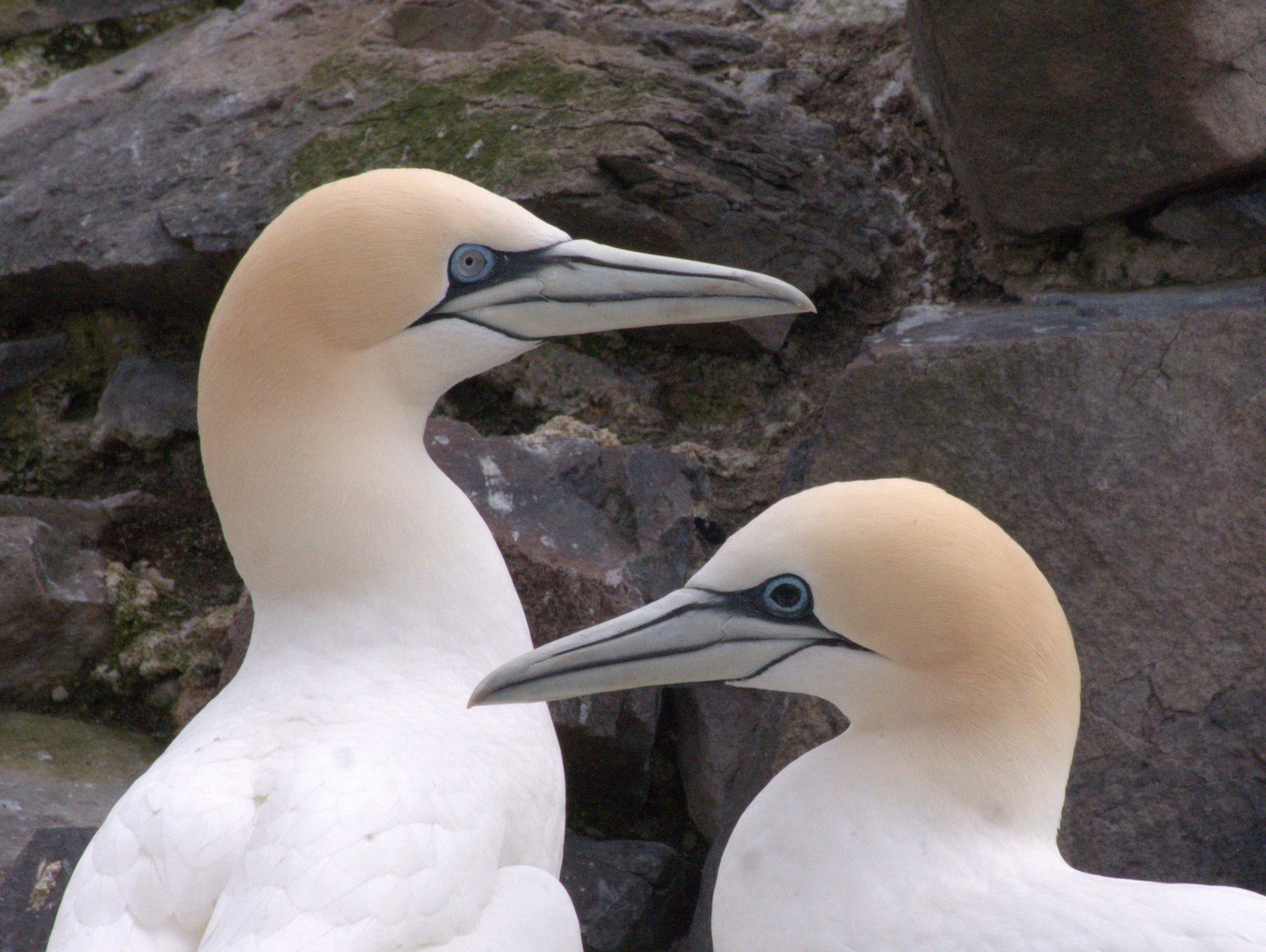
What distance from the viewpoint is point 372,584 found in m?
2.54

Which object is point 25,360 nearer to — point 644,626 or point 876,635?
point 644,626

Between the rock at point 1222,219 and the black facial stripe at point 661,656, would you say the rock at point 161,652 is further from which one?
the rock at point 1222,219

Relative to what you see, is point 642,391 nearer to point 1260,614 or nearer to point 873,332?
point 873,332

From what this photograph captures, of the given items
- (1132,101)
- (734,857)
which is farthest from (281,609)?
(1132,101)

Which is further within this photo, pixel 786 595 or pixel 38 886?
pixel 38 886

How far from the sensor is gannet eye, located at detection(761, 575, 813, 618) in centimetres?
214

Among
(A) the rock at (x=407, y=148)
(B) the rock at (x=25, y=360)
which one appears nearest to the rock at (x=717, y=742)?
(A) the rock at (x=407, y=148)

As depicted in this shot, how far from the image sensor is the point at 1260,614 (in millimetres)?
2883

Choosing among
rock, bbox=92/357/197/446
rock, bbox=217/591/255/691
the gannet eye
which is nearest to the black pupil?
the gannet eye

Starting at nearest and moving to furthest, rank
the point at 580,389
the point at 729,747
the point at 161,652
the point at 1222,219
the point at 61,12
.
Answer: the point at 729,747 → the point at 1222,219 → the point at 161,652 → the point at 580,389 → the point at 61,12

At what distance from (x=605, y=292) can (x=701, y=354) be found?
1.25 meters

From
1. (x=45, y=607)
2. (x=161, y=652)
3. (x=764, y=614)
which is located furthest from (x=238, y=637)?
(x=764, y=614)

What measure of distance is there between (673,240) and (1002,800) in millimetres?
1918

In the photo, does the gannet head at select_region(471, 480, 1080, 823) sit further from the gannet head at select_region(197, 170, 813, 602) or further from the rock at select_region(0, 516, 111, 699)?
the rock at select_region(0, 516, 111, 699)
